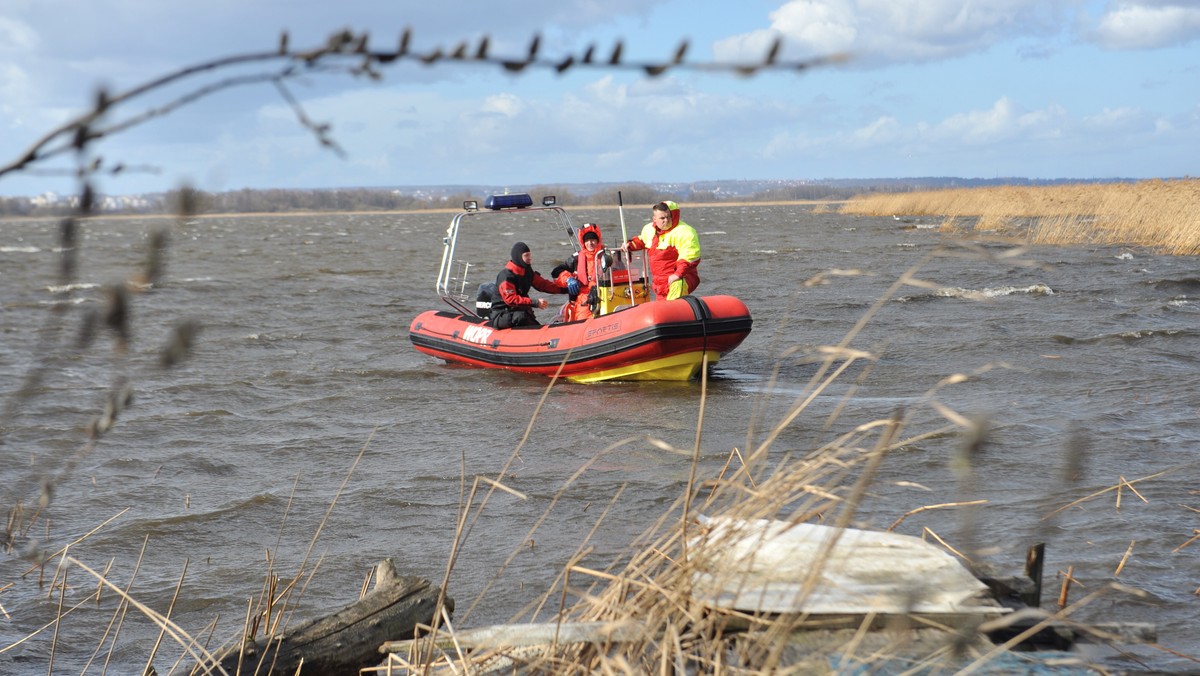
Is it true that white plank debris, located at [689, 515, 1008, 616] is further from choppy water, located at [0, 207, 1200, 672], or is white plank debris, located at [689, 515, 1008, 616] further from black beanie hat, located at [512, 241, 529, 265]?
black beanie hat, located at [512, 241, 529, 265]

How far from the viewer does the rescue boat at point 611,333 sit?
10156 millimetres

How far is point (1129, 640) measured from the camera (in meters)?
2.97

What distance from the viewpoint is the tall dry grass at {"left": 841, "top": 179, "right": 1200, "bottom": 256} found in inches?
904

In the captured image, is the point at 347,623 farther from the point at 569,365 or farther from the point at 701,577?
the point at 569,365

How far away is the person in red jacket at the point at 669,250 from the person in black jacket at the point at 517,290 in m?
0.88

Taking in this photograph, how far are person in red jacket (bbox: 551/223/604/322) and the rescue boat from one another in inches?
3.0

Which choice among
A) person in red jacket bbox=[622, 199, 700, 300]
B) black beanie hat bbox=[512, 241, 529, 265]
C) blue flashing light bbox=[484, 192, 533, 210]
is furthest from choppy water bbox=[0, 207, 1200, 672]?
blue flashing light bbox=[484, 192, 533, 210]

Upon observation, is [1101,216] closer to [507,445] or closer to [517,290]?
[517,290]

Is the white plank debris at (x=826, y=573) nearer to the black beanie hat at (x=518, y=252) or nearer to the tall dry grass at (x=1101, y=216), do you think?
the black beanie hat at (x=518, y=252)

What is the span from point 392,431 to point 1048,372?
5.96 metres

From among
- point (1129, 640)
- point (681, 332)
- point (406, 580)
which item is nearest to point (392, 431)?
point (681, 332)

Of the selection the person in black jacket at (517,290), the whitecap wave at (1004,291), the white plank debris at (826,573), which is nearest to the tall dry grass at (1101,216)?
the whitecap wave at (1004,291)

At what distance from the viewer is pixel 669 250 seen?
1059 centimetres

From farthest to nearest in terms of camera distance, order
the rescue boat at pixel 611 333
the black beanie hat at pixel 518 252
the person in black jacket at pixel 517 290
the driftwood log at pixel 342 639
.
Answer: the person in black jacket at pixel 517 290, the black beanie hat at pixel 518 252, the rescue boat at pixel 611 333, the driftwood log at pixel 342 639
